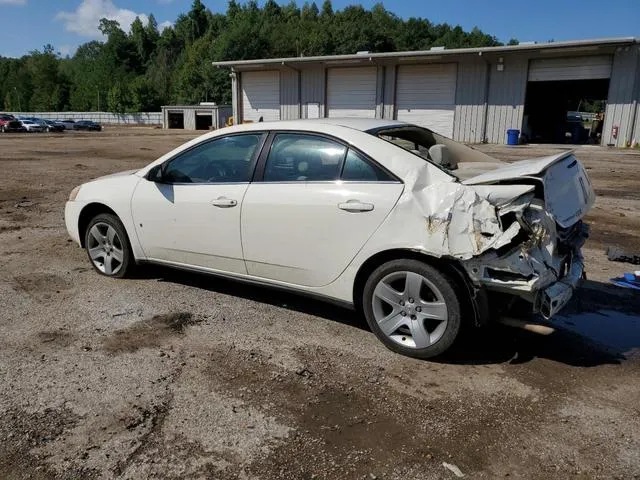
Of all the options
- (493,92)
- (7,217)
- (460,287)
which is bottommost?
(7,217)

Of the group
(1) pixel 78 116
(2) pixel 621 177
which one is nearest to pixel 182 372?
(2) pixel 621 177

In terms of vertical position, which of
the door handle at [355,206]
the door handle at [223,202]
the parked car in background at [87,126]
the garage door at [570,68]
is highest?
the garage door at [570,68]

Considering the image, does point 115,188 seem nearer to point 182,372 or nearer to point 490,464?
→ point 182,372

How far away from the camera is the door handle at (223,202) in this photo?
4570mm

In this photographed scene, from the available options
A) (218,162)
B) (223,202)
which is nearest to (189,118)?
(218,162)

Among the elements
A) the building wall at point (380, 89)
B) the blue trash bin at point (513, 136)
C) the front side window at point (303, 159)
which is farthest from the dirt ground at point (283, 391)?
the building wall at point (380, 89)

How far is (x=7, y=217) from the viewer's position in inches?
356

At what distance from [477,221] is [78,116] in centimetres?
9471

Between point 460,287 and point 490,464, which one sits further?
point 460,287

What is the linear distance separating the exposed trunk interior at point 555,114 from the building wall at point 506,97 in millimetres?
680

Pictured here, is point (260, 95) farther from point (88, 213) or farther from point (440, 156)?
point (440, 156)

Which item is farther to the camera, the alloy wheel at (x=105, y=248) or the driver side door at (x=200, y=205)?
the alloy wheel at (x=105, y=248)

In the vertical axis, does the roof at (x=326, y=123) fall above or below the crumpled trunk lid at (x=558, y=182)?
above

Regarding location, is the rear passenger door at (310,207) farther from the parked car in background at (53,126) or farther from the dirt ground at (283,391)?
the parked car in background at (53,126)
